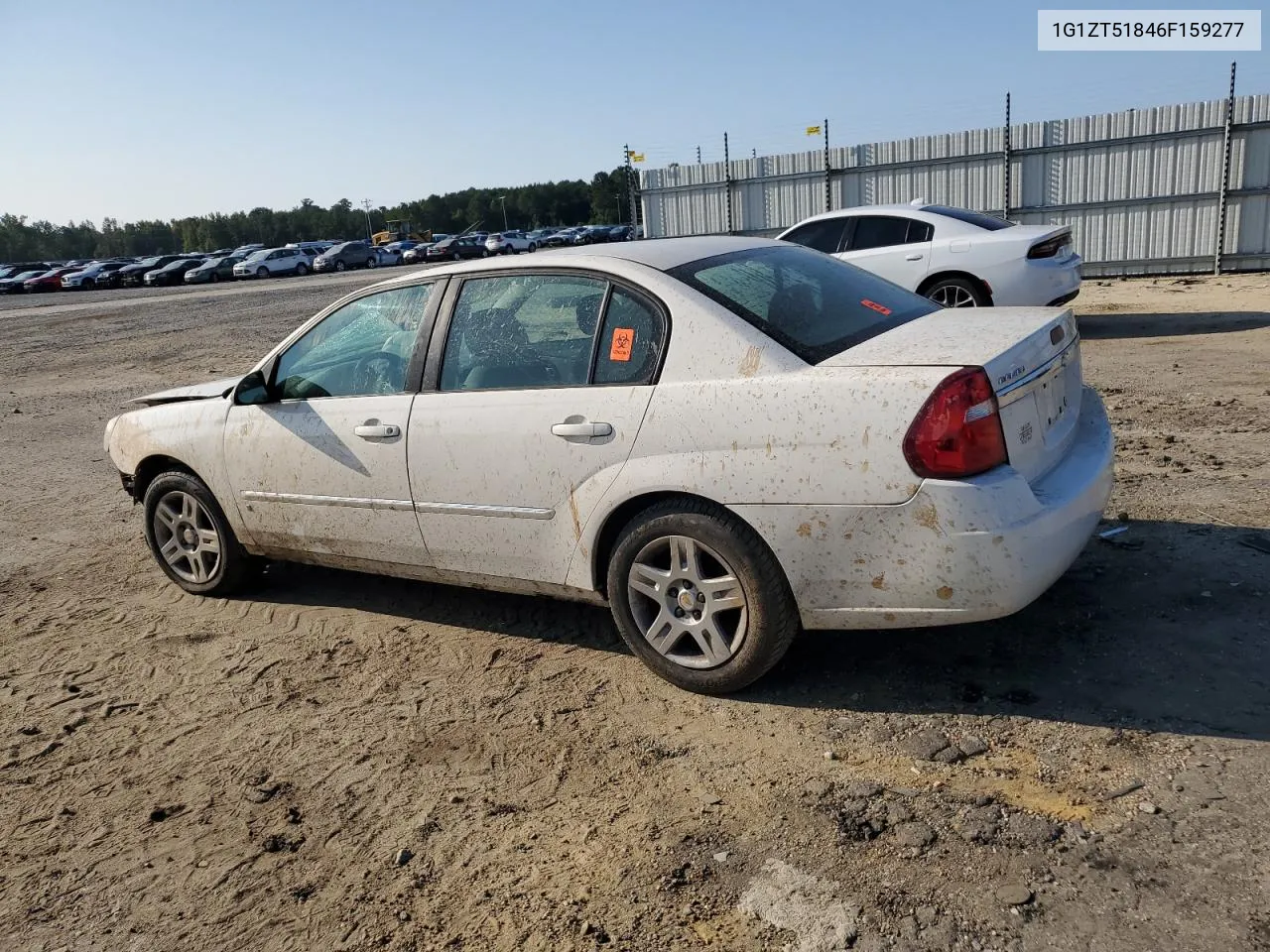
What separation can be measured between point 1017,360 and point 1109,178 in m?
16.4

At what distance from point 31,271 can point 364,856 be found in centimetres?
6763

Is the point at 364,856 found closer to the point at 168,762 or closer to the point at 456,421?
the point at 168,762

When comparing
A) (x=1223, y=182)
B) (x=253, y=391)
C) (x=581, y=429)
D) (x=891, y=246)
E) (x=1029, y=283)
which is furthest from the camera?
(x=1223, y=182)

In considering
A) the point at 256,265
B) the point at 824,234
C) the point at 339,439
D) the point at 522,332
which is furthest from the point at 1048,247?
the point at 256,265

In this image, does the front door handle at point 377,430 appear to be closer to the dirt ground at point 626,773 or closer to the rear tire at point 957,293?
the dirt ground at point 626,773

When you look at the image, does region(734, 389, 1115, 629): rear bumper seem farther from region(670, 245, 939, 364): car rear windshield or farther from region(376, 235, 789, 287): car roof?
region(376, 235, 789, 287): car roof

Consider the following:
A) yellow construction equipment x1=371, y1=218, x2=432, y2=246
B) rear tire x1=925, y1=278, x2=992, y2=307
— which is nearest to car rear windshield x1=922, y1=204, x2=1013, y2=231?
rear tire x1=925, y1=278, x2=992, y2=307

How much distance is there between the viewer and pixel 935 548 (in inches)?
129

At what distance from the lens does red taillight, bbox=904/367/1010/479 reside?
126 inches

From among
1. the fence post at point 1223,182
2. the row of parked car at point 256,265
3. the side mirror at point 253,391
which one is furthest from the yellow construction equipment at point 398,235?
the side mirror at point 253,391

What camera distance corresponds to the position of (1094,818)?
9.49 ft

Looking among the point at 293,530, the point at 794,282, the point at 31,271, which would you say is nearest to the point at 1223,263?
the point at 794,282

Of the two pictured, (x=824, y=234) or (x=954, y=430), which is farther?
(x=824, y=234)

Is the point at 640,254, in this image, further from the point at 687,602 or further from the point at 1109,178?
the point at 1109,178
